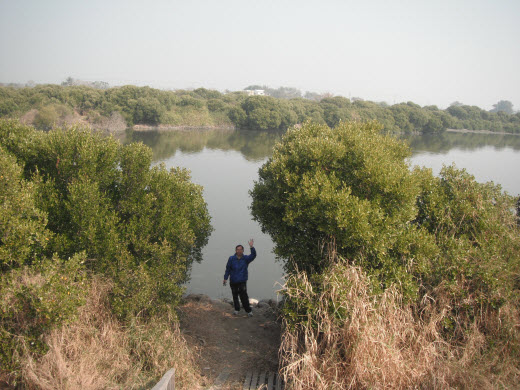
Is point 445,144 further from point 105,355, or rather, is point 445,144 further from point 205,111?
point 105,355

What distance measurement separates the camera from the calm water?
1659cm

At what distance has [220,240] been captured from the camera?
19641 millimetres

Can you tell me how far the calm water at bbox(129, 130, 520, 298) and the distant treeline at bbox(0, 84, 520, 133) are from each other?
3.89 meters

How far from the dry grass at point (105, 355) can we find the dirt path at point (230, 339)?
2.48 feet

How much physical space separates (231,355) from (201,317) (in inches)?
87.2

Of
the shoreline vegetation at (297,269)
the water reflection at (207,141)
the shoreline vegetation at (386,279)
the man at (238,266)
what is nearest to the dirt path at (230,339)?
the shoreline vegetation at (297,269)

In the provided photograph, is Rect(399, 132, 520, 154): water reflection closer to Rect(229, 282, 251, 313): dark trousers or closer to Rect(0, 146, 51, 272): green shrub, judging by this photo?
Rect(229, 282, 251, 313): dark trousers

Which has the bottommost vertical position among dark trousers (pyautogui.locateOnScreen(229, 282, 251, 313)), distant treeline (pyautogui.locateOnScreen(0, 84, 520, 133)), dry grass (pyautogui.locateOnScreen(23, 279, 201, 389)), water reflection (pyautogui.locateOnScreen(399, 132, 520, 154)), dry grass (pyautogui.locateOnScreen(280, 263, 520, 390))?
dark trousers (pyautogui.locateOnScreen(229, 282, 251, 313))

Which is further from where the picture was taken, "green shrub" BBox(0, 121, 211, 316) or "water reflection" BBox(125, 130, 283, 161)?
"water reflection" BBox(125, 130, 283, 161)

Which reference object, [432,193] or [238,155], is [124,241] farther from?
[238,155]

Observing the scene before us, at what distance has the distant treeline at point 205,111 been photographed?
158 ft

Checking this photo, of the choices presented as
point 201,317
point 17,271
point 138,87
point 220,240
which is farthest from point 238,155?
point 17,271

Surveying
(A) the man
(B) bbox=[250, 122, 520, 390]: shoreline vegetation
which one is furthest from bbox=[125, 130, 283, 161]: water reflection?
(B) bbox=[250, 122, 520, 390]: shoreline vegetation

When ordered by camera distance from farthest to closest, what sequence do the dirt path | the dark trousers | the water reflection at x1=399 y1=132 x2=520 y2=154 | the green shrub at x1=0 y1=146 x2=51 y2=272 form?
the water reflection at x1=399 y1=132 x2=520 y2=154 → the dark trousers → the dirt path → the green shrub at x1=0 y1=146 x2=51 y2=272
